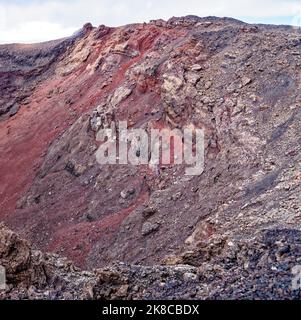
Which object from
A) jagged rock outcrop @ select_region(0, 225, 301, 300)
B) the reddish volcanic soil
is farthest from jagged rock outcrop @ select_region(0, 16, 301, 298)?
jagged rock outcrop @ select_region(0, 225, 301, 300)

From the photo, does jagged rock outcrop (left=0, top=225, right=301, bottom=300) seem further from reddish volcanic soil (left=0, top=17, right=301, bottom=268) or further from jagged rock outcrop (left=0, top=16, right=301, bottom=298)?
reddish volcanic soil (left=0, top=17, right=301, bottom=268)

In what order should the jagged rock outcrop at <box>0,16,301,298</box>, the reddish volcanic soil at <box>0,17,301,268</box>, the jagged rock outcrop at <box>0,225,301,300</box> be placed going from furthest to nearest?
the reddish volcanic soil at <box>0,17,301,268</box>
the jagged rock outcrop at <box>0,16,301,298</box>
the jagged rock outcrop at <box>0,225,301,300</box>

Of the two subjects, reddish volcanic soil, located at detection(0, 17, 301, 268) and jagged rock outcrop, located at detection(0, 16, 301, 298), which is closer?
jagged rock outcrop, located at detection(0, 16, 301, 298)

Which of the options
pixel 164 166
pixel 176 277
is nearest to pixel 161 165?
pixel 164 166

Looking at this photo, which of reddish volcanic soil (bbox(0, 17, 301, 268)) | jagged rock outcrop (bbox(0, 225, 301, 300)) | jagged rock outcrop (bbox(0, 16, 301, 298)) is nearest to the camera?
jagged rock outcrop (bbox(0, 225, 301, 300))

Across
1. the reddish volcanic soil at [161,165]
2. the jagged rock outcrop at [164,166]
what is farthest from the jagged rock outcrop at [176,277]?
the reddish volcanic soil at [161,165]

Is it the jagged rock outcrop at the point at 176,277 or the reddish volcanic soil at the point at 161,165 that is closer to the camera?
the jagged rock outcrop at the point at 176,277

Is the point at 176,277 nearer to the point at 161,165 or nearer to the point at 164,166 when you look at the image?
the point at 164,166

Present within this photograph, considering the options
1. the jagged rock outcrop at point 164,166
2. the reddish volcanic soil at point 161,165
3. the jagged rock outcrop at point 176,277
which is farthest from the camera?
the reddish volcanic soil at point 161,165

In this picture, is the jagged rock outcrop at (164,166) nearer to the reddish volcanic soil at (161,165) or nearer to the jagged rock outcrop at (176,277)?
the reddish volcanic soil at (161,165)
